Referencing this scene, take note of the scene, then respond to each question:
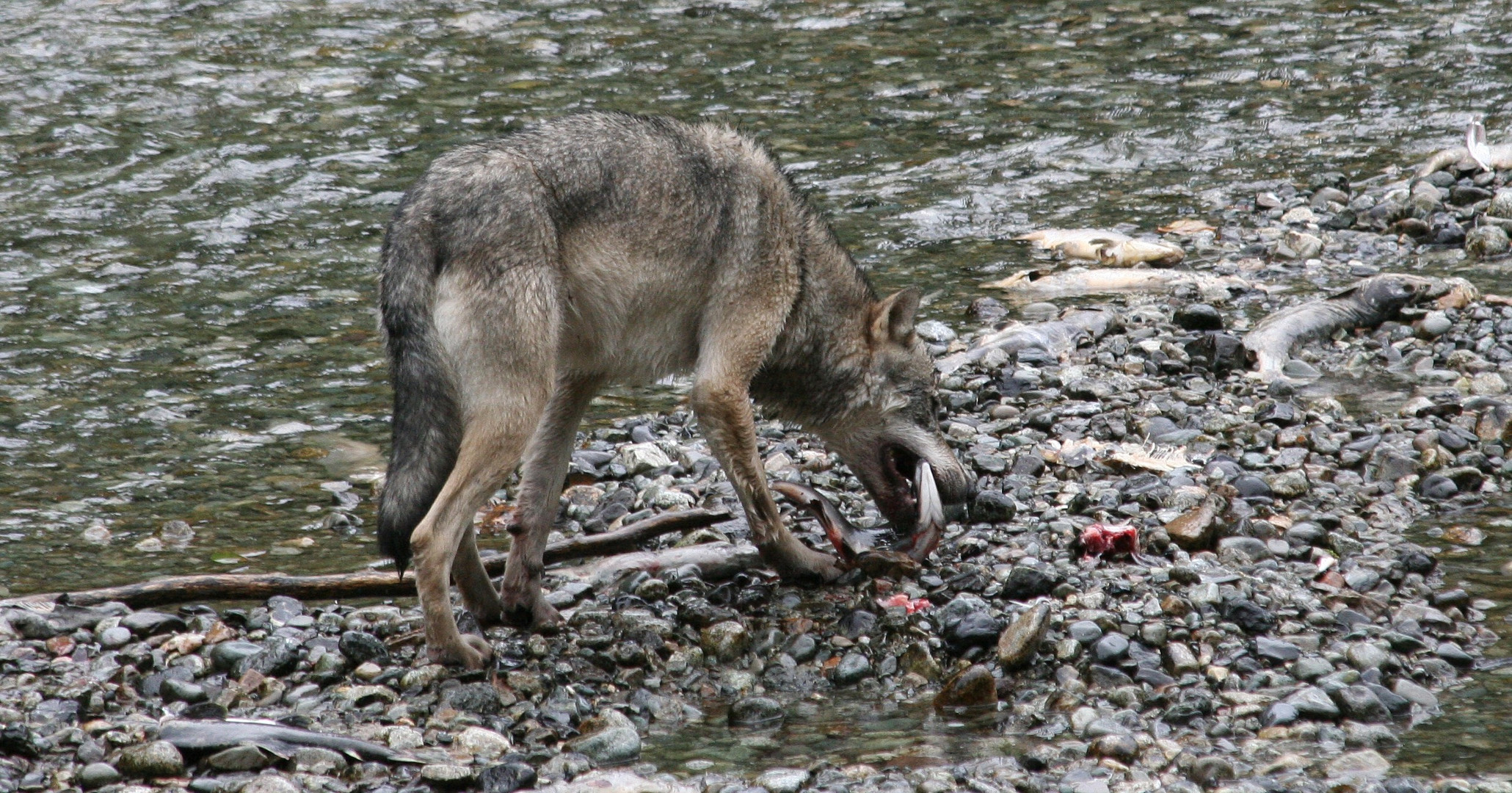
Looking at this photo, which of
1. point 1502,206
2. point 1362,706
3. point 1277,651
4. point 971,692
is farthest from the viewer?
point 1502,206

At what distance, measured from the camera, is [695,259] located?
245 inches

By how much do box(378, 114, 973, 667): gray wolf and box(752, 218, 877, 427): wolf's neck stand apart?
10 millimetres

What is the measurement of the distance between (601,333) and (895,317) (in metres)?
1.60

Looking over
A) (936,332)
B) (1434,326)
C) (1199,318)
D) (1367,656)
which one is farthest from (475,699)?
(1434,326)

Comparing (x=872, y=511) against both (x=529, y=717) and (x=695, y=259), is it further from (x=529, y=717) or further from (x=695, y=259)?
(x=529, y=717)

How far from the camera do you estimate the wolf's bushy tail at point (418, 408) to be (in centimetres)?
551

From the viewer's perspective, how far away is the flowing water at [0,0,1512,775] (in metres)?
8.05

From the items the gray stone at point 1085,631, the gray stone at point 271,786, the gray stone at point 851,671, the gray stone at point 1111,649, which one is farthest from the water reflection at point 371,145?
the gray stone at point 1111,649

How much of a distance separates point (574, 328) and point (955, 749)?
231 cm

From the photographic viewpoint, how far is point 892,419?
7.12m

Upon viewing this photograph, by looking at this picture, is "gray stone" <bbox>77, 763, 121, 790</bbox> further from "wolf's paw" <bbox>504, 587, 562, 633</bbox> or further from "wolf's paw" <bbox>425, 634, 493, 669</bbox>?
"wolf's paw" <bbox>504, 587, 562, 633</bbox>

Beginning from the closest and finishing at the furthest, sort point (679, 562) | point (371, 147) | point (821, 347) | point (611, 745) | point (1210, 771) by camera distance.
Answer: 1. point (1210, 771)
2. point (611, 745)
3. point (679, 562)
4. point (821, 347)
5. point (371, 147)

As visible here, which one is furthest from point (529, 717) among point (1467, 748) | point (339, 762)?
point (1467, 748)

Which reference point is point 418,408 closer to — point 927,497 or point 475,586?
point 475,586
